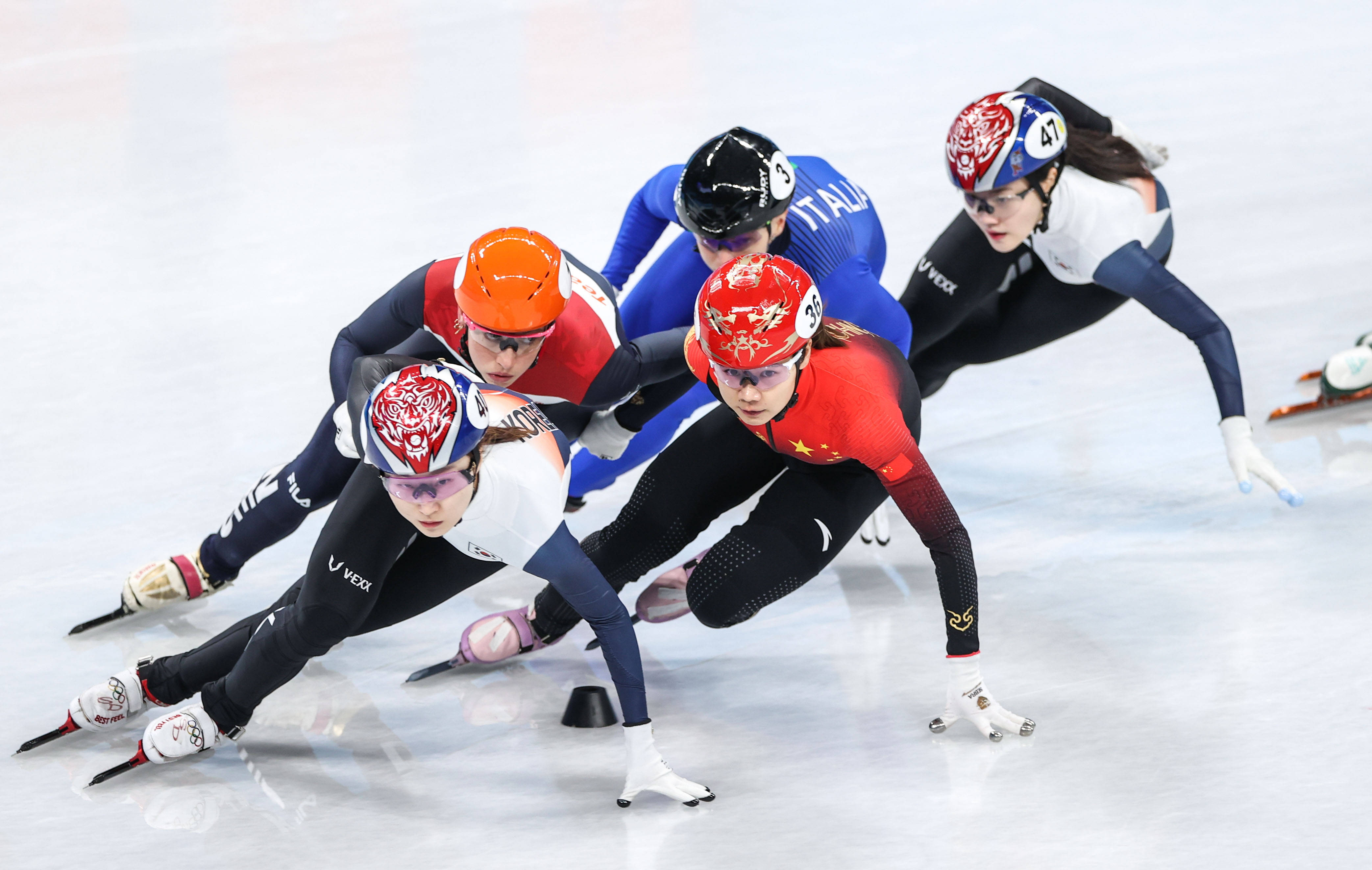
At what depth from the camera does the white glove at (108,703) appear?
11.6 feet

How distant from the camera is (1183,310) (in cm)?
414

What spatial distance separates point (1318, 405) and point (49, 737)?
4.35m

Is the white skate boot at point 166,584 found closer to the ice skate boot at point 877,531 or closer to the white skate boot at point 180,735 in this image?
the white skate boot at point 180,735

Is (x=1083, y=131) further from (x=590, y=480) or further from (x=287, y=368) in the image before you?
(x=287, y=368)

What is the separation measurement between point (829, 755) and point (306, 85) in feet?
22.0

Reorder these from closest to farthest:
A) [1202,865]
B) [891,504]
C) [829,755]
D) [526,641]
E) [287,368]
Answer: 1. [1202,865]
2. [829,755]
3. [526,641]
4. [891,504]
5. [287,368]

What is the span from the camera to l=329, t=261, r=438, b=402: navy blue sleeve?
145 inches

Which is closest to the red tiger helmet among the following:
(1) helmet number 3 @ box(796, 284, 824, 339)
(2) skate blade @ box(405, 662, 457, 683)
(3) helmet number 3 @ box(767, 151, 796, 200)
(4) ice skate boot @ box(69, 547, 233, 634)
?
(1) helmet number 3 @ box(796, 284, 824, 339)

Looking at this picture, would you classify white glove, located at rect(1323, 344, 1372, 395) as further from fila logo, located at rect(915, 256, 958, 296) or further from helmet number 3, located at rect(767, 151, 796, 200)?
helmet number 3, located at rect(767, 151, 796, 200)

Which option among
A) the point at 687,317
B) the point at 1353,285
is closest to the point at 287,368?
the point at 687,317

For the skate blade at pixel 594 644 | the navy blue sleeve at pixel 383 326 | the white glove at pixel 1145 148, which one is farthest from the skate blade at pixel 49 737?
the white glove at pixel 1145 148

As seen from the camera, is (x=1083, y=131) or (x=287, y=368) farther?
(x=287, y=368)

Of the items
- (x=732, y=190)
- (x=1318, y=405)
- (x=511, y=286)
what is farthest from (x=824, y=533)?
(x=1318, y=405)

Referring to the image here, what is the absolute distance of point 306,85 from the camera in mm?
8906
